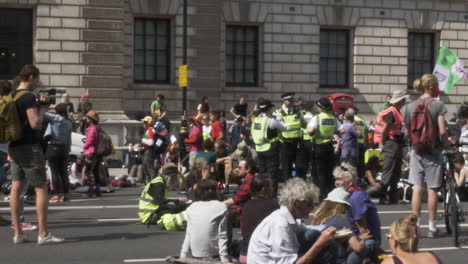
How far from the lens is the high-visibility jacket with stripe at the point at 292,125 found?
17.9m

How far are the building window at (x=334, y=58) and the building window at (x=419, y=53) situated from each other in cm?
249

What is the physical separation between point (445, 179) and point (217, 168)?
6996 millimetres

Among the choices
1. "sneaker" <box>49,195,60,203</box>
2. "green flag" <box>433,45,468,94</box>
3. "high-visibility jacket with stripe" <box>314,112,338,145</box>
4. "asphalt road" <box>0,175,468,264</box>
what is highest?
"green flag" <box>433,45,468,94</box>

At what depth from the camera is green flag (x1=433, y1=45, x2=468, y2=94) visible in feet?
84.6

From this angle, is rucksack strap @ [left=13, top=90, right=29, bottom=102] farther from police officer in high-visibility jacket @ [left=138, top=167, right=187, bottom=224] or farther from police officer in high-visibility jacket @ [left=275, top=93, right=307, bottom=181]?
police officer in high-visibility jacket @ [left=275, top=93, right=307, bottom=181]

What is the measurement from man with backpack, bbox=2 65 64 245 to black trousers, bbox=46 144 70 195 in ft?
18.1

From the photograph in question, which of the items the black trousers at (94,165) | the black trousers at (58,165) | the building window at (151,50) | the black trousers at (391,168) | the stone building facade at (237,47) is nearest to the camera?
the black trousers at (391,168)

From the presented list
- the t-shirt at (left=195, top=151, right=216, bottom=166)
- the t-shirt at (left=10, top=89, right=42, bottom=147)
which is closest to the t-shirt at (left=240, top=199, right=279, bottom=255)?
the t-shirt at (left=10, top=89, right=42, bottom=147)

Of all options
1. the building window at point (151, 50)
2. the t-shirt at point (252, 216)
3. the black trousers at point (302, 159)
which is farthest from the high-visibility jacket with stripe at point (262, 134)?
the building window at point (151, 50)

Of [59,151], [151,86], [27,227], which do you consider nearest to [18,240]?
[27,227]

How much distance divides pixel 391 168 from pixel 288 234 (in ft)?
29.6

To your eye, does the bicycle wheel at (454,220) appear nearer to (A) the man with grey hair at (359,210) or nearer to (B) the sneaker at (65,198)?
(A) the man with grey hair at (359,210)

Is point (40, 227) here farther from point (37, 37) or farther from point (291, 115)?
point (37, 37)

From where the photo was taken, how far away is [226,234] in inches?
408
